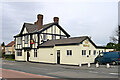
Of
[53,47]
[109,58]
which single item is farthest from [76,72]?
[53,47]

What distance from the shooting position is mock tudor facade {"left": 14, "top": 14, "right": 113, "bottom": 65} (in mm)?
26234

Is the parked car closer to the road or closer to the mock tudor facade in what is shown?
the mock tudor facade

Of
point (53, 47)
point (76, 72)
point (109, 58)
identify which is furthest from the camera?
point (53, 47)

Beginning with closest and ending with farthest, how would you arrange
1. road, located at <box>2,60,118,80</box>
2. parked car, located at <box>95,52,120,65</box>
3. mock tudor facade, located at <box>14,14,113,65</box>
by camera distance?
road, located at <box>2,60,118,80</box>
parked car, located at <box>95,52,120,65</box>
mock tudor facade, located at <box>14,14,113,65</box>

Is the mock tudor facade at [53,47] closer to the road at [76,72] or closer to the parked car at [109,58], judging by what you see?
the parked car at [109,58]

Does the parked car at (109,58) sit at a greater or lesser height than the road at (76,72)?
greater

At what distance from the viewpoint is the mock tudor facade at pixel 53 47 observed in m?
26.2

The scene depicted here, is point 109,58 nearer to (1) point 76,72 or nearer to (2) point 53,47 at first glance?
(2) point 53,47

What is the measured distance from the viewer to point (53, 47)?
29.4 meters

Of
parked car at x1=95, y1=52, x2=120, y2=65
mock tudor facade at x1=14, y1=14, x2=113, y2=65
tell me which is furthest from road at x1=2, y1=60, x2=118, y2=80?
mock tudor facade at x1=14, y1=14, x2=113, y2=65

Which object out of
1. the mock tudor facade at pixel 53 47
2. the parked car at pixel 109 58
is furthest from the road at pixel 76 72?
the mock tudor facade at pixel 53 47

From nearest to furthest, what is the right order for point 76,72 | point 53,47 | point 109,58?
1. point 76,72
2. point 109,58
3. point 53,47

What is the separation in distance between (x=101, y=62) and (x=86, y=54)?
115 inches

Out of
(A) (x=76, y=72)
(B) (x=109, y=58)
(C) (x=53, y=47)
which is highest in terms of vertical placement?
(C) (x=53, y=47)
